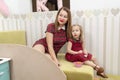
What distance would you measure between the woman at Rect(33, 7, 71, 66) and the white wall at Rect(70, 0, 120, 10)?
25 cm

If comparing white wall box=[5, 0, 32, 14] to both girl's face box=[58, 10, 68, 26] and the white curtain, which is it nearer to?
the white curtain

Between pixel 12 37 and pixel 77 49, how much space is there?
0.81 m

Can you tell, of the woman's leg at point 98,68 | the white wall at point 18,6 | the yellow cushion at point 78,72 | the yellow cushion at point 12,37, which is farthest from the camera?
the white wall at point 18,6

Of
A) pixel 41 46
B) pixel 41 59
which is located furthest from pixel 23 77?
pixel 41 46

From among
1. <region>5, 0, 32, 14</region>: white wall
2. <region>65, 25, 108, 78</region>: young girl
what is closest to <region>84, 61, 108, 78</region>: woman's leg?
<region>65, 25, 108, 78</region>: young girl

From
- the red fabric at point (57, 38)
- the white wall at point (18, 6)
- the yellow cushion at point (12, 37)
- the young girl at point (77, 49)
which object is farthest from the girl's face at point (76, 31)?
the white wall at point (18, 6)

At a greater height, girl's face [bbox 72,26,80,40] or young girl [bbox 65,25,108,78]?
girl's face [bbox 72,26,80,40]

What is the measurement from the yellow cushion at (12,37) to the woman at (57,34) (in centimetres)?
33

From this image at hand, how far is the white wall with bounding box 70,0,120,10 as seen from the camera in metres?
1.98

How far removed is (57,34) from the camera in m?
1.98

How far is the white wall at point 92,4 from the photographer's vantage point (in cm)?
198

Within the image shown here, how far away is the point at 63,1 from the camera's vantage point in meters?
2.21

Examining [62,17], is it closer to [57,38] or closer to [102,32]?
[57,38]

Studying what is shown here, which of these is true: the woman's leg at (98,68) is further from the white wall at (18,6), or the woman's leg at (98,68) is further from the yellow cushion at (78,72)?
the white wall at (18,6)
